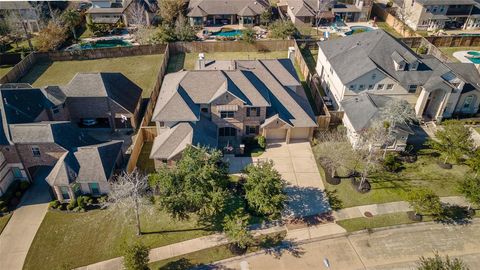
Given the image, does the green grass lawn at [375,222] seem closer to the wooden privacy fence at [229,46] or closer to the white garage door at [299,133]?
the white garage door at [299,133]

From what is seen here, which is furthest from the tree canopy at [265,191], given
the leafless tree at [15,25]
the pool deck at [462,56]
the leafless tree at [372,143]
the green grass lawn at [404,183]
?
the leafless tree at [15,25]

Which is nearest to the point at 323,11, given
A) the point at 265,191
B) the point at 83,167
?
the point at 265,191

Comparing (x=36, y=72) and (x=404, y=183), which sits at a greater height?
(x=36, y=72)

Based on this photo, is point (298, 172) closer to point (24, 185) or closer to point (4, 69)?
point (24, 185)

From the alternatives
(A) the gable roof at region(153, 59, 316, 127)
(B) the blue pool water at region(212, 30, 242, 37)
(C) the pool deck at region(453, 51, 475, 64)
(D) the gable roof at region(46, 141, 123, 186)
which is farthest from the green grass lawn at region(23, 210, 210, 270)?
(C) the pool deck at region(453, 51, 475, 64)

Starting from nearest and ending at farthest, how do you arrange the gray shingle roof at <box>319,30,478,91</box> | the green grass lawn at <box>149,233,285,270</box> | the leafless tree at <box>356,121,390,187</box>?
1. the green grass lawn at <box>149,233,285,270</box>
2. the leafless tree at <box>356,121,390,187</box>
3. the gray shingle roof at <box>319,30,478,91</box>

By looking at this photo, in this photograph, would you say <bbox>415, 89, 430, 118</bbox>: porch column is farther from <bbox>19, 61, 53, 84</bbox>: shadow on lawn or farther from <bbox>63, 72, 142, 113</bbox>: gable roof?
<bbox>19, 61, 53, 84</bbox>: shadow on lawn
